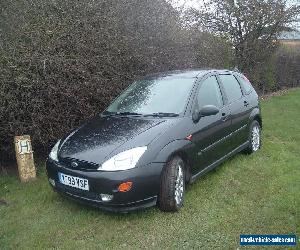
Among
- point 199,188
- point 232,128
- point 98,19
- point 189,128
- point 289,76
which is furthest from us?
point 289,76

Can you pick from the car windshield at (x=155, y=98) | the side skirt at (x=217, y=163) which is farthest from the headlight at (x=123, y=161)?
the side skirt at (x=217, y=163)

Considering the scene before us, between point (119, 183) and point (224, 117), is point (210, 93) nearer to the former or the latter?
point (224, 117)

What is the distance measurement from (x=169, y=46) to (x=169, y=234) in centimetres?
519

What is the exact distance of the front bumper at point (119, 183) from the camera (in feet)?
13.6

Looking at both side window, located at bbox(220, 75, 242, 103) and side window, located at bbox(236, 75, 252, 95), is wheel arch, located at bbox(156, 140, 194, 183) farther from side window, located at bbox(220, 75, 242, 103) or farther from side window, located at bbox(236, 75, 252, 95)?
side window, located at bbox(236, 75, 252, 95)

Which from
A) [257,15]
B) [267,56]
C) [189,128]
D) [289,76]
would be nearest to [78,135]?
[189,128]

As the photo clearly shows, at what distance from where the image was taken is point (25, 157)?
577 cm

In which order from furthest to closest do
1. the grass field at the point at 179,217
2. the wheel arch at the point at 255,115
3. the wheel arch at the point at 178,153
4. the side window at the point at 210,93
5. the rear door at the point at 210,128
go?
the wheel arch at the point at 255,115
the side window at the point at 210,93
the rear door at the point at 210,128
the wheel arch at the point at 178,153
the grass field at the point at 179,217

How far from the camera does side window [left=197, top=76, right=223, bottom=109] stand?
210 inches

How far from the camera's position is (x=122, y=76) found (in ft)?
24.1

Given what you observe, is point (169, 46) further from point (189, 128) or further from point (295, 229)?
point (295, 229)

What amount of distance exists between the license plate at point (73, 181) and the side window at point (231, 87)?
281 cm

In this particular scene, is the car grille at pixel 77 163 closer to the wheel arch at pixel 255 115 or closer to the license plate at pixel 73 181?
the license plate at pixel 73 181

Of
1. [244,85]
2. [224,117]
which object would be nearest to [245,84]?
[244,85]
